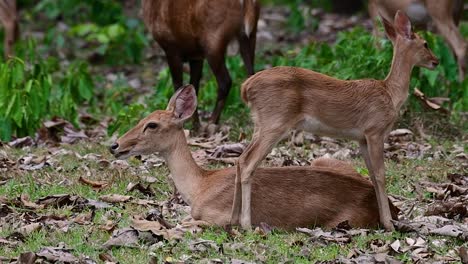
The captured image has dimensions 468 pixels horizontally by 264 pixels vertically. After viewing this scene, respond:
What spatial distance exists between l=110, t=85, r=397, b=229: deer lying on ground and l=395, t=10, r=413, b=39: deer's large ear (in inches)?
38.1

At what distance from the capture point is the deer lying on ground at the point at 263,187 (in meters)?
6.97

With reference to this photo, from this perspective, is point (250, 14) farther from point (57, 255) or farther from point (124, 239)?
point (57, 255)

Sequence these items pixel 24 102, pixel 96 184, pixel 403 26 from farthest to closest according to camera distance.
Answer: pixel 24 102, pixel 96 184, pixel 403 26

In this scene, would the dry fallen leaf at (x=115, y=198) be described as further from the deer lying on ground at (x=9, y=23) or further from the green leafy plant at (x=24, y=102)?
the deer lying on ground at (x=9, y=23)

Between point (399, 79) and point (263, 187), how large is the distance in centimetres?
112

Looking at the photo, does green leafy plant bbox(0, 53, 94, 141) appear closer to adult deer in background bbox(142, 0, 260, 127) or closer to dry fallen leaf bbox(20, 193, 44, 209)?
adult deer in background bbox(142, 0, 260, 127)

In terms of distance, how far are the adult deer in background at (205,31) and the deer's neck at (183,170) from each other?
340cm

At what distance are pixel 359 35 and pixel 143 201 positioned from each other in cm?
498

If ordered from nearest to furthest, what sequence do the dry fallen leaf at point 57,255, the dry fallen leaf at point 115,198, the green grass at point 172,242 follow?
the dry fallen leaf at point 57,255
the green grass at point 172,242
the dry fallen leaf at point 115,198

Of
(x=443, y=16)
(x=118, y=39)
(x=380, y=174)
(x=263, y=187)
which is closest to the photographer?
(x=380, y=174)

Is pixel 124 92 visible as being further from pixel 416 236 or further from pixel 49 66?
pixel 416 236

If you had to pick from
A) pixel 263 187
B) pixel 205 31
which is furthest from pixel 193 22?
pixel 263 187

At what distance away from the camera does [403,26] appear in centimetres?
744

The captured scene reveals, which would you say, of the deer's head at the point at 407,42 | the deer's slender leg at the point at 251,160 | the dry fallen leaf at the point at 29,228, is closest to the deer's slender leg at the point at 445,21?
the deer's head at the point at 407,42
